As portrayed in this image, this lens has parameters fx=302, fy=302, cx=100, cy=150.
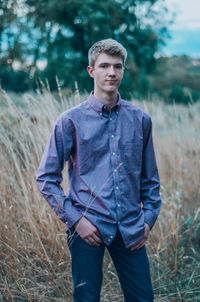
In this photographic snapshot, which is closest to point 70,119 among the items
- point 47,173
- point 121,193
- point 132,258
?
point 47,173

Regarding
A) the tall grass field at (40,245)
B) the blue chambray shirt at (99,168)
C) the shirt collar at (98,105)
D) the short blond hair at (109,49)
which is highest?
the short blond hair at (109,49)

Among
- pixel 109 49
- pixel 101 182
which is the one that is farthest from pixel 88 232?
pixel 109 49

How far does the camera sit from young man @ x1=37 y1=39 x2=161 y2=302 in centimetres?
146

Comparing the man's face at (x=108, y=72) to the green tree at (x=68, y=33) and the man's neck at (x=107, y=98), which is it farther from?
the green tree at (x=68, y=33)

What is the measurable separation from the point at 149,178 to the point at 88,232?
0.47 meters

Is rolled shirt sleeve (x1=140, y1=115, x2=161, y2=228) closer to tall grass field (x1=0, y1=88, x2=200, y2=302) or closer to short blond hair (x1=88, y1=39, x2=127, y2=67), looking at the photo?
short blond hair (x1=88, y1=39, x2=127, y2=67)

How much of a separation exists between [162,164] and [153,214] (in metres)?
2.16

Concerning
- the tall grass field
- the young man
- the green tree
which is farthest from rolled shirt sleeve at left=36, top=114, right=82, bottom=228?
the green tree

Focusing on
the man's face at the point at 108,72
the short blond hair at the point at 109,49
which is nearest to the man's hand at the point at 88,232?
the man's face at the point at 108,72

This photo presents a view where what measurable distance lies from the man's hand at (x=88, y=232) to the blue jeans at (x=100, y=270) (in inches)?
2.3

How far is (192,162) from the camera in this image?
3.63 metres

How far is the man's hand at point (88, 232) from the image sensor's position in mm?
1432

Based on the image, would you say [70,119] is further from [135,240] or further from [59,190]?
[135,240]

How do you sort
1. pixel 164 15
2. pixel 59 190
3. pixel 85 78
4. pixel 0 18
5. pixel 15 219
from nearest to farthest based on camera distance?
1. pixel 59 190
2. pixel 15 219
3. pixel 0 18
4. pixel 85 78
5. pixel 164 15
